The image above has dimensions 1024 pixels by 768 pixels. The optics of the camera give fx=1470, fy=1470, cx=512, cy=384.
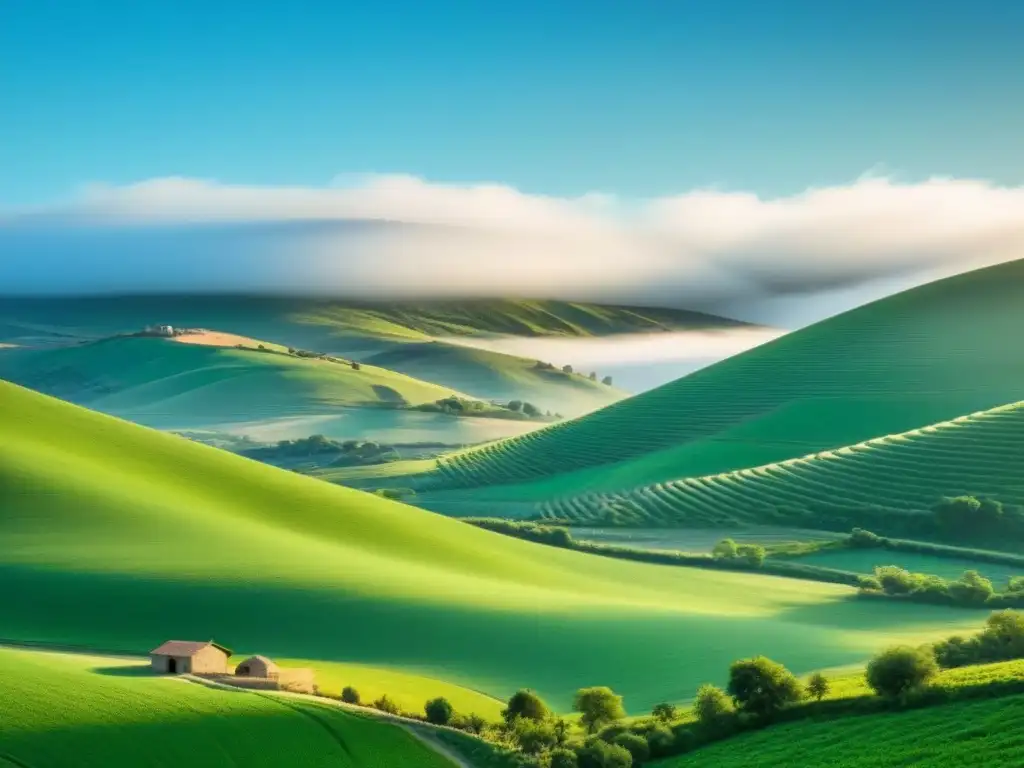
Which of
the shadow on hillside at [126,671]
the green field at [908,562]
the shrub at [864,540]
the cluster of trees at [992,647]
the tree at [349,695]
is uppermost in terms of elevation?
the shrub at [864,540]

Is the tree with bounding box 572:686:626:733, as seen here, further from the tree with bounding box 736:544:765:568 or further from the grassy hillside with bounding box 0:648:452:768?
the tree with bounding box 736:544:765:568

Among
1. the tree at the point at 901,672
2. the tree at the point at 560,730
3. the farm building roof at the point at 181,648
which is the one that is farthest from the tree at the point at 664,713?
the farm building roof at the point at 181,648

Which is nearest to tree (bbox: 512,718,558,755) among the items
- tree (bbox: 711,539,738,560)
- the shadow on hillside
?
the shadow on hillside

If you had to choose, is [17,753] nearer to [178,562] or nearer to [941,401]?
[178,562]

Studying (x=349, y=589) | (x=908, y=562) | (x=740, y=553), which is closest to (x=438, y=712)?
(x=349, y=589)

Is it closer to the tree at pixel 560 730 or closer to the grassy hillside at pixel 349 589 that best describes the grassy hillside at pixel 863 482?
the grassy hillside at pixel 349 589
